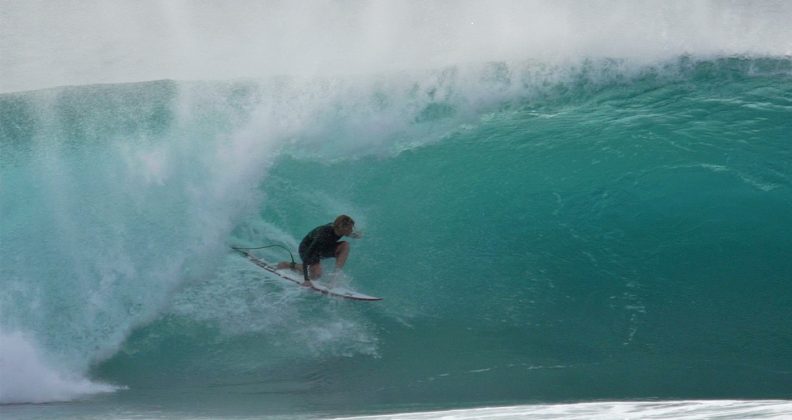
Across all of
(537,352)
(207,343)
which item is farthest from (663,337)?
(207,343)

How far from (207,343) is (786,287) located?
5791mm

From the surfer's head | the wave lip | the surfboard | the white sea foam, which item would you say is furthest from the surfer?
the white sea foam

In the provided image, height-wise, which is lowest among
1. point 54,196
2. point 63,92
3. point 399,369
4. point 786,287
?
point 399,369

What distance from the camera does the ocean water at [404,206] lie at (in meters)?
7.47

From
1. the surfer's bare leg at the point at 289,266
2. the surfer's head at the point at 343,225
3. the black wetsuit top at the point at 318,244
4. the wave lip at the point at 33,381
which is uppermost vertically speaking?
the surfer's head at the point at 343,225

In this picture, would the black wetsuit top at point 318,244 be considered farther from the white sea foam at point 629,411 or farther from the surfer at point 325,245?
the white sea foam at point 629,411

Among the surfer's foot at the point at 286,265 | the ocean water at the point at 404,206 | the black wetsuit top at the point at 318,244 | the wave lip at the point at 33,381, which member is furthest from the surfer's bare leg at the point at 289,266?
the wave lip at the point at 33,381

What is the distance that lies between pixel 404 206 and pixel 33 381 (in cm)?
455

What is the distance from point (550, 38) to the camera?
41.6ft

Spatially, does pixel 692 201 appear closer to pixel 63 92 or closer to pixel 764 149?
pixel 764 149

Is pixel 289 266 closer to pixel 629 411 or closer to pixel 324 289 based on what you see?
pixel 324 289

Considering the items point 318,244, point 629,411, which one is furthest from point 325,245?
point 629,411

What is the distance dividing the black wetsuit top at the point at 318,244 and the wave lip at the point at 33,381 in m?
2.19

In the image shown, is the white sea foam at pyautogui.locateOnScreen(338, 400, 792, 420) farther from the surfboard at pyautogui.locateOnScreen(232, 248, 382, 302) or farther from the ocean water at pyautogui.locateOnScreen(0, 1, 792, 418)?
the surfboard at pyautogui.locateOnScreen(232, 248, 382, 302)
